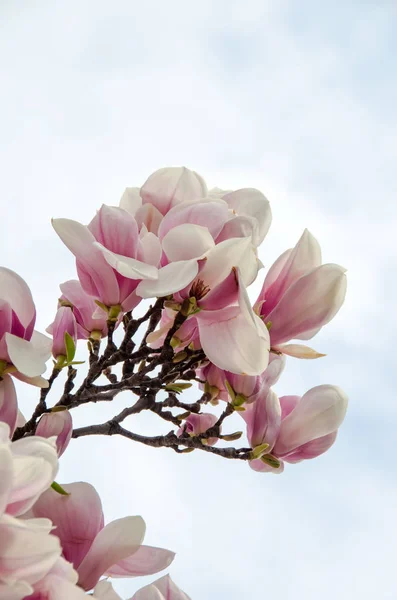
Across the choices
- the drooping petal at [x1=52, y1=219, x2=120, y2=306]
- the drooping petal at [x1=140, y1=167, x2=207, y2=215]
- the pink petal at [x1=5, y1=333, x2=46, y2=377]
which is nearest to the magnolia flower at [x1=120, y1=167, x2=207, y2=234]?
the drooping petal at [x1=140, y1=167, x2=207, y2=215]

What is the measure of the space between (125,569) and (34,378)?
266 mm

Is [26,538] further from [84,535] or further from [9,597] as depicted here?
[84,535]

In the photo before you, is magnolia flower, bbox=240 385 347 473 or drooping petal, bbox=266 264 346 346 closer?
drooping petal, bbox=266 264 346 346

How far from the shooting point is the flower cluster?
823 mm

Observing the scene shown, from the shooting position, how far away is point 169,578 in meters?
0.88

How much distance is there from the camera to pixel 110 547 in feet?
2.52

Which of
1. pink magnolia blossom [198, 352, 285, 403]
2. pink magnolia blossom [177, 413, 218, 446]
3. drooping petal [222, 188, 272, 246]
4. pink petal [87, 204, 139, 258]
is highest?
drooping petal [222, 188, 272, 246]

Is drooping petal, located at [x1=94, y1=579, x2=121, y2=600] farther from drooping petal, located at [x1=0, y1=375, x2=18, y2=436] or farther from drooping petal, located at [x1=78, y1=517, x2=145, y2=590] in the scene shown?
drooping petal, located at [x1=0, y1=375, x2=18, y2=436]

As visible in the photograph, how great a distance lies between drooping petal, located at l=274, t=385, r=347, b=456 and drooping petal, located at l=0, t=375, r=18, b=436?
0.40 meters

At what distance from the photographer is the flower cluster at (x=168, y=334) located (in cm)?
82

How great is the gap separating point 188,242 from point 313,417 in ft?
1.15

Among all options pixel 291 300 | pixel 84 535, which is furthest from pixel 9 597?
pixel 291 300

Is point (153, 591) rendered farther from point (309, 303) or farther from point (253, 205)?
point (253, 205)

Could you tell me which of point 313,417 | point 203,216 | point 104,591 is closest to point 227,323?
point 203,216
